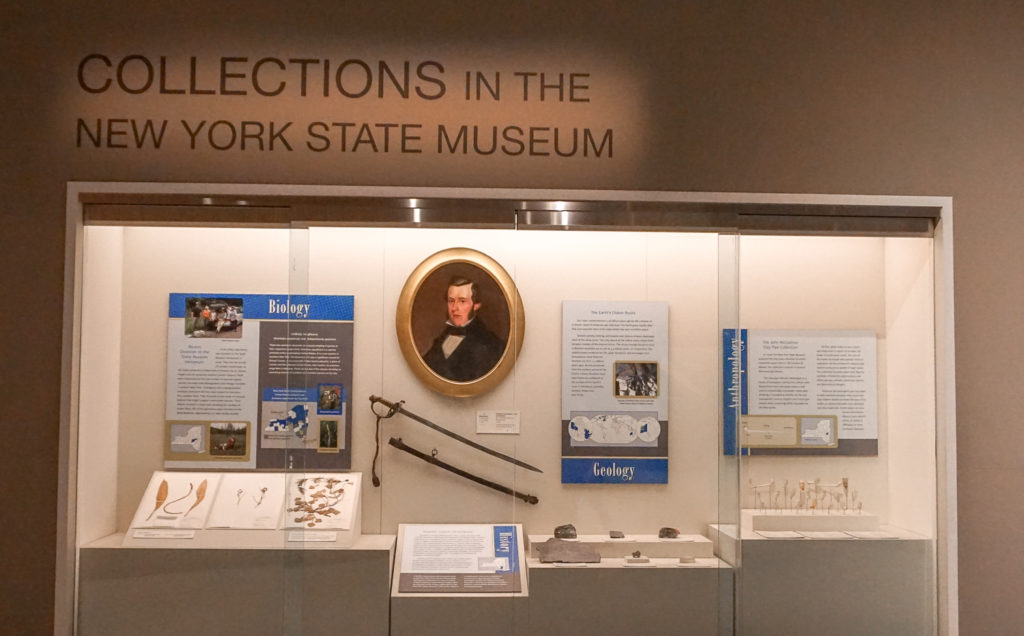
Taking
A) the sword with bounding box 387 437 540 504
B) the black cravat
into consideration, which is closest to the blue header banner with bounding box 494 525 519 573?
the sword with bounding box 387 437 540 504

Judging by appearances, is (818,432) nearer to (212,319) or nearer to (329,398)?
(329,398)

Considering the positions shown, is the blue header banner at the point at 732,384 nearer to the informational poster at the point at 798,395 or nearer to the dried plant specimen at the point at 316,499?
the informational poster at the point at 798,395

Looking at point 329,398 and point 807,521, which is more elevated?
point 329,398

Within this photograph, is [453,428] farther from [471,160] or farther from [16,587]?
[16,587]

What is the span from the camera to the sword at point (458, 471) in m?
3.72

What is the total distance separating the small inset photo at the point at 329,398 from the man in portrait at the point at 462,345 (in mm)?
373

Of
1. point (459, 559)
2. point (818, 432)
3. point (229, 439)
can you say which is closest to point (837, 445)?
point (818, 432)

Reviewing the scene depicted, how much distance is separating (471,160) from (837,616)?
2.39 meters

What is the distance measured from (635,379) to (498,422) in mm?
587

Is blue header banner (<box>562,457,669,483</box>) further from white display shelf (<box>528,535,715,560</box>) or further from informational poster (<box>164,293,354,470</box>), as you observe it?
informational poster (<box>164,293,354,470</box>)

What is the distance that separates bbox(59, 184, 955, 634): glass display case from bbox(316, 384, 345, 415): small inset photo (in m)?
0.01

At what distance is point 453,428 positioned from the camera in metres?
3.72

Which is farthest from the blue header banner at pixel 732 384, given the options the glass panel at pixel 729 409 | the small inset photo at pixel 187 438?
the small inset photo at pixel 187 438

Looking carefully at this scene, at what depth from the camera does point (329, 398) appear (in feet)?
12.2
